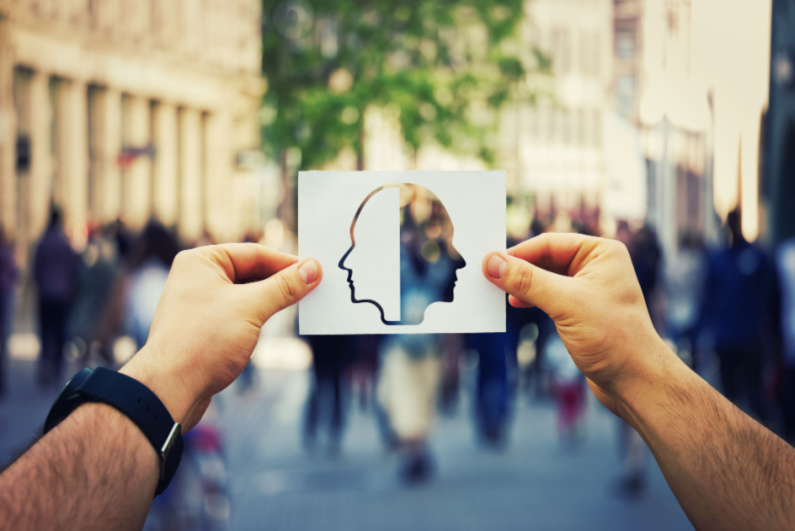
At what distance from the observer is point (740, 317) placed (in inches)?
269

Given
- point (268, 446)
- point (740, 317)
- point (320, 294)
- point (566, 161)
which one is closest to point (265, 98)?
point (268, 446)

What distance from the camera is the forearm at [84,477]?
4.31ft

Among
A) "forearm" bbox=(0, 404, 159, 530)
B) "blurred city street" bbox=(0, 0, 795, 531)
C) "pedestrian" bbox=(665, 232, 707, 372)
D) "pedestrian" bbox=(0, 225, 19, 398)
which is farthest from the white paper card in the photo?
"pedestrian" bbox=(0, 225, 19, 398)

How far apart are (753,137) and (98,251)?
36.2 ft

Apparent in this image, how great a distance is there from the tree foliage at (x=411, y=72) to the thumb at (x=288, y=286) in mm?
14903

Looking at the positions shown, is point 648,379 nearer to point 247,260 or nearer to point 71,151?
point 247,260

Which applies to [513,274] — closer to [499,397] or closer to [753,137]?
[499,397]

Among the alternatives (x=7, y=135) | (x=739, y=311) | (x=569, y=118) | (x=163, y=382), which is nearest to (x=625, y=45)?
(x=569, y=118)

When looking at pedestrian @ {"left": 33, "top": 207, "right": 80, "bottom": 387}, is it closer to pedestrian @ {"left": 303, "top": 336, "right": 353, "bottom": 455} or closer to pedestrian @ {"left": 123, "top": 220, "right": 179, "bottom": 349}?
pedestrian @ {"left": 123, "top": 220, "right": 179, "bottom": 349}

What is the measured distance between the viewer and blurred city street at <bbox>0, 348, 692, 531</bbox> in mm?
5508

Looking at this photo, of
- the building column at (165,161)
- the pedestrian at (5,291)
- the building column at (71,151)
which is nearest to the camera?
the pedestrian at (5,291)

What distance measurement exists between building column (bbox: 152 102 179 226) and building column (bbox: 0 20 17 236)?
6.83 meters

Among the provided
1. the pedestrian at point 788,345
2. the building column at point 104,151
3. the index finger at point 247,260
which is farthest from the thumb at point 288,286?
the building column at point 104,151

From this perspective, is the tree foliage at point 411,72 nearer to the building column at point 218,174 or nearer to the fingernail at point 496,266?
the building column at point 218,174
